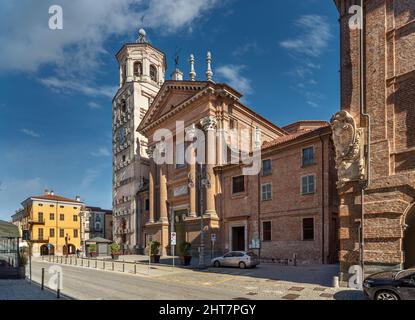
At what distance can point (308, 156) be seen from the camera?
27.8 metres

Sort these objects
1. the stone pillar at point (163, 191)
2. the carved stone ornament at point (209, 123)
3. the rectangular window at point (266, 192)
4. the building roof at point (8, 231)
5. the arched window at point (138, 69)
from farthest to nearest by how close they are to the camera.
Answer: the arched window at point (138, 69), the stone pillar at point (163, 191), the carved stone ornament at point (209, 123), the rectangular window at point (266, 192), the building roof at point (8, 231)

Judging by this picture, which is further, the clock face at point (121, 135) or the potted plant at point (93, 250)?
the clock face at point (121, 135)

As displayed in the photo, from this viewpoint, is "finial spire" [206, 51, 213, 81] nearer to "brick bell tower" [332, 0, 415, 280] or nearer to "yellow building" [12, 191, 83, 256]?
"brick bell tower" [332, 0, 415, 280]

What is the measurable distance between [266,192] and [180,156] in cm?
1409

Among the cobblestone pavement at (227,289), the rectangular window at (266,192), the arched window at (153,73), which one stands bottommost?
the cobblestone pavement at (227,289)

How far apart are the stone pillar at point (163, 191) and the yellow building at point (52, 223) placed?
112ft

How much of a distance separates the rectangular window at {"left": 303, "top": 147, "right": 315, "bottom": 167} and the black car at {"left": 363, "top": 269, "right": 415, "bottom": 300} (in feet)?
52.7

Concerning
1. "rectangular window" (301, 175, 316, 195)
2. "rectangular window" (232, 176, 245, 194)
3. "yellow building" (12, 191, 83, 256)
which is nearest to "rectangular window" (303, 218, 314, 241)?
"rectangular window" (301, 175, 316, 195)

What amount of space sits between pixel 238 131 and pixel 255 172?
28.9 ft

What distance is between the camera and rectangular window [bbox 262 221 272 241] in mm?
29913

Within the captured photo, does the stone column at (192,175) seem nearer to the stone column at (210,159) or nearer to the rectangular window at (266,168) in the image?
the stone column at (210,159)

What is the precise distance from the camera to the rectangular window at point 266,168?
3064 cm

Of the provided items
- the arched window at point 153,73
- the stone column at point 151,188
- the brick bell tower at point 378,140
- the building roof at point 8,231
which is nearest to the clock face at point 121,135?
the arched window at point 153,73

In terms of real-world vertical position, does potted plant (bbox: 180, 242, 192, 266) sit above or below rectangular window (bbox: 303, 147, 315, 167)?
below
